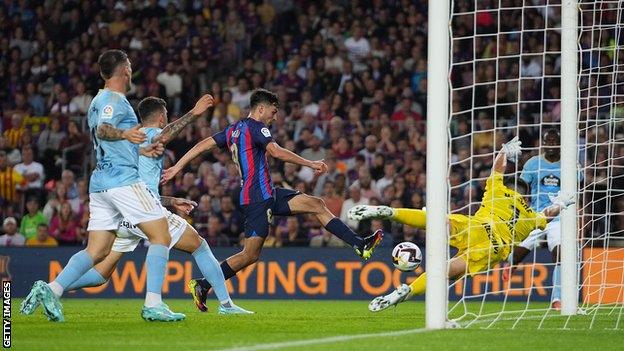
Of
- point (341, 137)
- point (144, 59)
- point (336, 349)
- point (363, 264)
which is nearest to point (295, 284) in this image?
point (363, 264)

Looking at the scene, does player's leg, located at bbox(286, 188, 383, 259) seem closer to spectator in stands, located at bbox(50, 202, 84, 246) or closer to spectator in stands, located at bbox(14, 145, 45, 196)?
spectator in stands, located at bbox(50, 202, 84, 246)

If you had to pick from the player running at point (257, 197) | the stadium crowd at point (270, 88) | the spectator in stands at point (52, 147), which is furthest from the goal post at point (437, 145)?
the spectator in stands at point (52, 147)

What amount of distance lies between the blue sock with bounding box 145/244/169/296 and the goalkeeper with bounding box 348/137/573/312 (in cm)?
186

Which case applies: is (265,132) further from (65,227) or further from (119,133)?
(65,227)

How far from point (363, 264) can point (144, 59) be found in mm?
7023

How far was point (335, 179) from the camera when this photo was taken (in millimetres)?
19281

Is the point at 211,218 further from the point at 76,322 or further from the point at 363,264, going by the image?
the point at 76,322

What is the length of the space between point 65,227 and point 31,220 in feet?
1.80

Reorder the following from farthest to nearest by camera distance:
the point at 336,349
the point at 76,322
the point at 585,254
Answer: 1. the point at 585,254
2. the point at 76,322
3. the point at 336,349

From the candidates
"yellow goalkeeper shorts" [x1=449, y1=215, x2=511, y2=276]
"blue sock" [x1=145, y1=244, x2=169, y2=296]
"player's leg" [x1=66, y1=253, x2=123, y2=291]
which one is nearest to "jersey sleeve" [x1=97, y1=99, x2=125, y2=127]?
Result: "blue sock" [x1=145, y1=244, x2=169, y2=296]

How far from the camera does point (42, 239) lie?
19.6m

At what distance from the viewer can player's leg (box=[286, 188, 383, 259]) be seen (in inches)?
486

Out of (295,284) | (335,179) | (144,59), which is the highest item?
(144,59)

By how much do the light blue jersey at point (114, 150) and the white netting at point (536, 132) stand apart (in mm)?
4078
